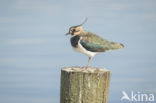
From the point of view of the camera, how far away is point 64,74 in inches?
272

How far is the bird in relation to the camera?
29.2 ft

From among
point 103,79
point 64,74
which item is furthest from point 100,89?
point 64,74

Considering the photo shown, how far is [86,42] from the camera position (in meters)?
8.96

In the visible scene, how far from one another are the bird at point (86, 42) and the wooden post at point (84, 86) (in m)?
2.03

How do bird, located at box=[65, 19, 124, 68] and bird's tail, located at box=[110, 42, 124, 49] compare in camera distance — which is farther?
bird's tail, located at box=[110, 42, 124, 49]

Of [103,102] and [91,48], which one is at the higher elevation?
[91,48]

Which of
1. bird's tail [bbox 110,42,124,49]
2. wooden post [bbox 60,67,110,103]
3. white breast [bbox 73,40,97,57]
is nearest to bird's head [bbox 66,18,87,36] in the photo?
white breast [bbox 73,40,97,57]

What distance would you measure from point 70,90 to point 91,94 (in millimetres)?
429

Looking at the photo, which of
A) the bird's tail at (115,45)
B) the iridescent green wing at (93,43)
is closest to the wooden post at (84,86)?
the iridescent green wing at (93,43)

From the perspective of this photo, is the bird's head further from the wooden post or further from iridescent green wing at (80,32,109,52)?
the wooden post

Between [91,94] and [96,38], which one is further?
[96,38]

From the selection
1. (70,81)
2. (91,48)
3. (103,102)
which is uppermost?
(91,48)

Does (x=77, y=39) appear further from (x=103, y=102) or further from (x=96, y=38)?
(x=103, y=102)

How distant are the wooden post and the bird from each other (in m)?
2.03
